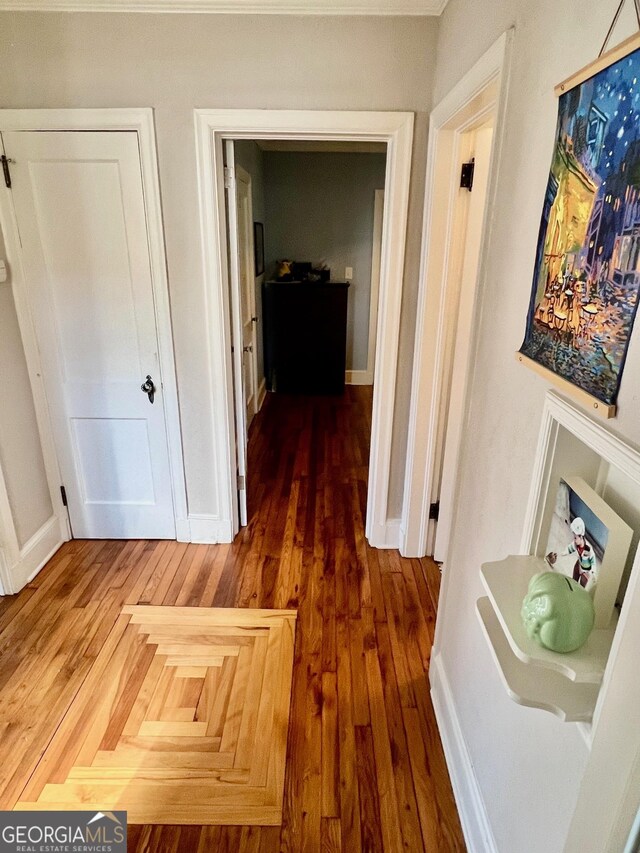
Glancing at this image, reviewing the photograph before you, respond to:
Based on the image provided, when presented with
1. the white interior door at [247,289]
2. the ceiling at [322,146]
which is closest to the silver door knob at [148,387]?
the white interior door at [247,289]

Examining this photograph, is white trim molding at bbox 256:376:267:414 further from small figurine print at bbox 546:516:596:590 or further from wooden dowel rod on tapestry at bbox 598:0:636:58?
wooden dowel rod on tapestry at bbox 598:0:636:58

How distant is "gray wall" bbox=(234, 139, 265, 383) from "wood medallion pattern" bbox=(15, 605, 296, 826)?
10.7 feet

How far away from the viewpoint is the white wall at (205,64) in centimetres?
Answer: 204

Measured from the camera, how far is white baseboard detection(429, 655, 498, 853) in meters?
1.35

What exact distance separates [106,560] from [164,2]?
2.55 metres

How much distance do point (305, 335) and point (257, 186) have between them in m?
1.50

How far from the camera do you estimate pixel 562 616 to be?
80cm

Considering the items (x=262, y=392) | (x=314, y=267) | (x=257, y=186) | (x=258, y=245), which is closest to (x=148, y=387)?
(x=262, y=392)

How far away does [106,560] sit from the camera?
2670 mm

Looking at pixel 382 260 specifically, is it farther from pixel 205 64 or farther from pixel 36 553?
pixel 36 553

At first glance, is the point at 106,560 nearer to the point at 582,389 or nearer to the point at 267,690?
the point at 267,690

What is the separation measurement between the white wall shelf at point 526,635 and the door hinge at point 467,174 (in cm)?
165

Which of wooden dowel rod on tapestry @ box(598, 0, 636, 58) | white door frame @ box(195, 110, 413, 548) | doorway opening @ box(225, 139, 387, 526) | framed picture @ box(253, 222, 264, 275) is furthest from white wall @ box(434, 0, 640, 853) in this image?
doorway opening @ box(225, 139, 387, 526)

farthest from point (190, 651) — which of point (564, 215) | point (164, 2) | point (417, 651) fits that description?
point (164, 2)
